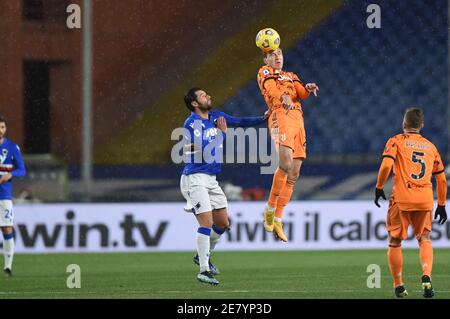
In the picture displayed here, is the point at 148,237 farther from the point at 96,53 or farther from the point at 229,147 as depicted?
the point at 96,53

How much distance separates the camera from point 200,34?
63.4 ft

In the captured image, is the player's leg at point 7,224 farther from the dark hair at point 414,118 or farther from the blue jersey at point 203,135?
the dark hair at point 414,118

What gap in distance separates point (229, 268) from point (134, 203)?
270 centimetres

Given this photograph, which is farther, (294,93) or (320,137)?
(320,137)

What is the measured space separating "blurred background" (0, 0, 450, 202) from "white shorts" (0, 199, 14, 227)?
12.2ft

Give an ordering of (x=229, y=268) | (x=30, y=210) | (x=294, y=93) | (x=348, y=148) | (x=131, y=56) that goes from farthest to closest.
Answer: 1. (x=131, y=56)
2. (x=348, y=148)
3. (x=30, y=210)
4. (x=229, y=268)
5. (x=294, y=93)

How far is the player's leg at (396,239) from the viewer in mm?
9242

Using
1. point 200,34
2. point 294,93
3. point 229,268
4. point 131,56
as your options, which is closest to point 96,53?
point 131,56

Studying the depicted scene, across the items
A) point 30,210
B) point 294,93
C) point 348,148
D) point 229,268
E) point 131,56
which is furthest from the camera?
point 131,56

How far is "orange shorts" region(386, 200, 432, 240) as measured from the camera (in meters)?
9.24

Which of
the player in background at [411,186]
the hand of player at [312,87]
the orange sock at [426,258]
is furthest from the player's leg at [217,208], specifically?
the orange sock at [426,258]

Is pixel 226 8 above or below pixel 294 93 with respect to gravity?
above

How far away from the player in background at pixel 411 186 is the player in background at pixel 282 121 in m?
1.17

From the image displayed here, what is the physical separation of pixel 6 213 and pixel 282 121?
3973 mm
